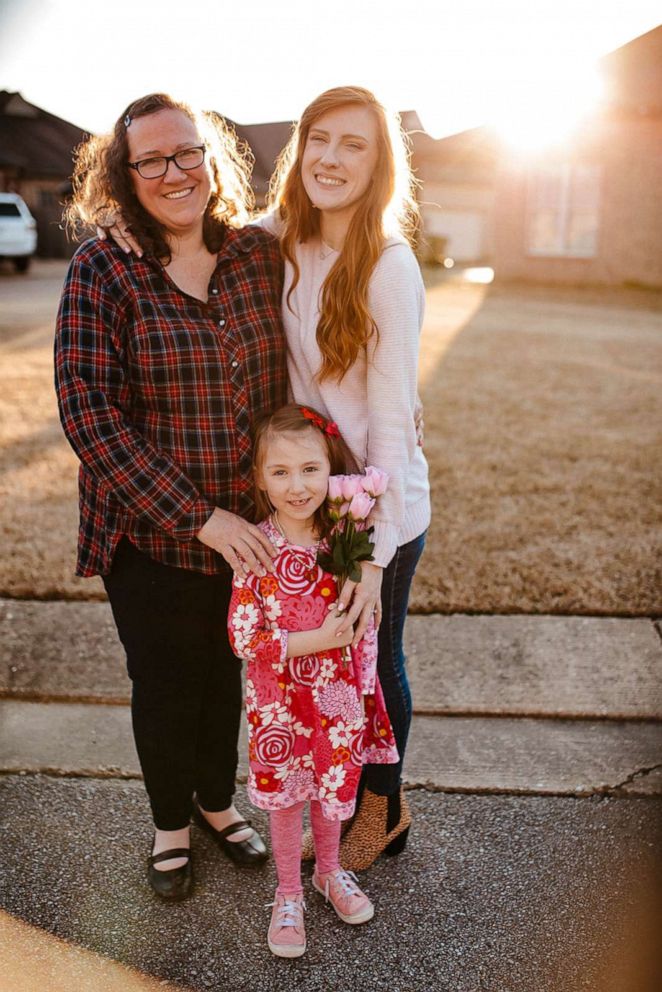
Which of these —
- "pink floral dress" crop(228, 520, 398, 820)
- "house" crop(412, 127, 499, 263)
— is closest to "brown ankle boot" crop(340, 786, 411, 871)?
"pink floral dress" crop(228, 520, 398, 820)

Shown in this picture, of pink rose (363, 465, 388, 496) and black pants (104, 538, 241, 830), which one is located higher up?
pink rose (363, 465, 388, 496)

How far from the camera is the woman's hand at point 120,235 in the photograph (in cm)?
204

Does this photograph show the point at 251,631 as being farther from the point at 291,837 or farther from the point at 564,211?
the point at 564,211

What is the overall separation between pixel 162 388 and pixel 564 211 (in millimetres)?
19458

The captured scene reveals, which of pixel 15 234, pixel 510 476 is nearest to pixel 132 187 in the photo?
pixel 510 476

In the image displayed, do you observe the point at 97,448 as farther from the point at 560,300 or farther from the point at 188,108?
the point at 560,300

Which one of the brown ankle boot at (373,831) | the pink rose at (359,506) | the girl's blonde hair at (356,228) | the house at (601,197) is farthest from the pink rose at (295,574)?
the house at (601,197)

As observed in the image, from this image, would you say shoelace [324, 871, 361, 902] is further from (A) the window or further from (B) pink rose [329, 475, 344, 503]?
(A) the window

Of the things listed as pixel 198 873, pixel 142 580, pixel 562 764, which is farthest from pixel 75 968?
pixel 562 764

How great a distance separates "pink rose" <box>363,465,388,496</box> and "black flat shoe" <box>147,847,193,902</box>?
1174 mm

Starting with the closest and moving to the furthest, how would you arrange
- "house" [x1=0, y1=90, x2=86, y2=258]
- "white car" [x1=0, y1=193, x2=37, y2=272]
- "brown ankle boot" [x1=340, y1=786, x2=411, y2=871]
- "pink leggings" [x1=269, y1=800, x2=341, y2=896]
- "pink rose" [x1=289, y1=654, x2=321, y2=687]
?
"pink rose" [x1=289, y1=654, x2=321, y2=687] → "pink leggings" [x1=269, y1=800, x2=341, y2=896] → "brown ankle boot" [x1=340, y1=786, x2=411, y2=871] → "white car" [x1=0, y1=193, x2=37, y2=272] → "house" [x1=0, y1=90, x2=86, y2=258]

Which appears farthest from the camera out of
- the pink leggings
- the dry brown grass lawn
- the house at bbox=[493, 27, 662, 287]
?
the house at bbox=[493, 27, 662, 287]

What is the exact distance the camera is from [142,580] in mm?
2211

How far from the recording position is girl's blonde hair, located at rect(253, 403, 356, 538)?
79.4 inches
